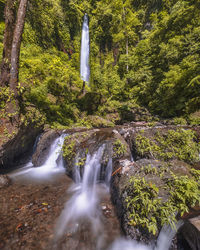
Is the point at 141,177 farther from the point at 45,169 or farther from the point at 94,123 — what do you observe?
the point at 94,123

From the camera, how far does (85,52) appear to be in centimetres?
2038

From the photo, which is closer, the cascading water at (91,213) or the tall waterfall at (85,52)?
the cascading water at (91,213)

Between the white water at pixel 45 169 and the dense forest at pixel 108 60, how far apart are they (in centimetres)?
224

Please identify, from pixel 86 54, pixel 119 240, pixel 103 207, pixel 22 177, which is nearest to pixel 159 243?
pixel 119 240

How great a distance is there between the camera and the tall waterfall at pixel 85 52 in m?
19.6

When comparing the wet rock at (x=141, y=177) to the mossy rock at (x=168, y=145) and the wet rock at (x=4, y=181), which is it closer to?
the mossy rock at (x=168, y=145)

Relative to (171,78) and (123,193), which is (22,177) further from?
(171,78)

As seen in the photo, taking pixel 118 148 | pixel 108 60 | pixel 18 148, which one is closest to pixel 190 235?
pixel 118 148

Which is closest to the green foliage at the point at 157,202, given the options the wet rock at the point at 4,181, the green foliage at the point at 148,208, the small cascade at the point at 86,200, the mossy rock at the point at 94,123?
the green foliage at the point at 148,208

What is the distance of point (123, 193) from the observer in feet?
8.58

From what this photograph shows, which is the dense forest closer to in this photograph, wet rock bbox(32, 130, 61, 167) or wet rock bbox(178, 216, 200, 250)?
wet rock bbox(32, 130, 61, 167)

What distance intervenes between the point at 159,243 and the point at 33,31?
20.3 meters

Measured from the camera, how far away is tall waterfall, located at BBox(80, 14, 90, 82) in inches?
770

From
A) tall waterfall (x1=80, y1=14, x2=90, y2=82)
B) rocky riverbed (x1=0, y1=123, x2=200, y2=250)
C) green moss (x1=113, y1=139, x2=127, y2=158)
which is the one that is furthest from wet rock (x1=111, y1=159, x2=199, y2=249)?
tall waterfall (x1=80, y1=14, x2=90, y2=82)
